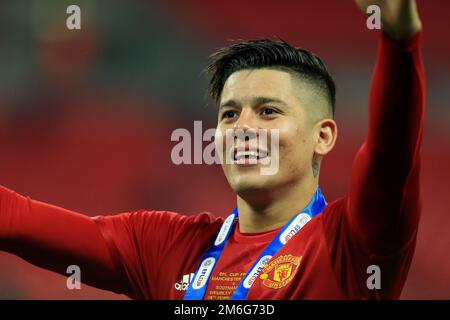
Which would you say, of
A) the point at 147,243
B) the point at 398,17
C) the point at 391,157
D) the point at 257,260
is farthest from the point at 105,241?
the point at 398,17

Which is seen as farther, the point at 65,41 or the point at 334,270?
the point at 65,41

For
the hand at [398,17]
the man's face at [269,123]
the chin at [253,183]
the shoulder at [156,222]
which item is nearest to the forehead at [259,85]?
the man's face at [269,123]

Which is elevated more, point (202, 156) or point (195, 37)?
point (195, 37)

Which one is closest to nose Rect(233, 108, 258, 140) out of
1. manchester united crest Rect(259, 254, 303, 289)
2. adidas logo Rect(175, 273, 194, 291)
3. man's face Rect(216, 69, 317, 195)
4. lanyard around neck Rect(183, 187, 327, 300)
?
man's face Rect(216, 69, 317, 195)

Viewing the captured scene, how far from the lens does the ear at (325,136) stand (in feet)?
9.46

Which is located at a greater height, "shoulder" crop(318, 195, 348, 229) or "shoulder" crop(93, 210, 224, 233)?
"shoulder" crop(318, 195, 348, 229)

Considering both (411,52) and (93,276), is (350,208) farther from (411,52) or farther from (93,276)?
(93,276)

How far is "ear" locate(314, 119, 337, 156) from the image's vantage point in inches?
114

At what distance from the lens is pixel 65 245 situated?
2.84 metres

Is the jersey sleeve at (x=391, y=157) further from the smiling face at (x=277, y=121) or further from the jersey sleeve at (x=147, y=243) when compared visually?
the jersey sleeve at (x=147, y=243)

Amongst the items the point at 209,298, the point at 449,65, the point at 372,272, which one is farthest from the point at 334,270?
the point at 449,65

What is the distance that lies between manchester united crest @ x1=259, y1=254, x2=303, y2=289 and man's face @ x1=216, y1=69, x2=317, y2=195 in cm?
30

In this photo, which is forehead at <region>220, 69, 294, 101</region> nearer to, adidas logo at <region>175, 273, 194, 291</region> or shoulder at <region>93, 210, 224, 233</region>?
shoulder at <region>93, 210, 224, 233</region>

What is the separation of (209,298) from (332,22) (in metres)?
3.66
